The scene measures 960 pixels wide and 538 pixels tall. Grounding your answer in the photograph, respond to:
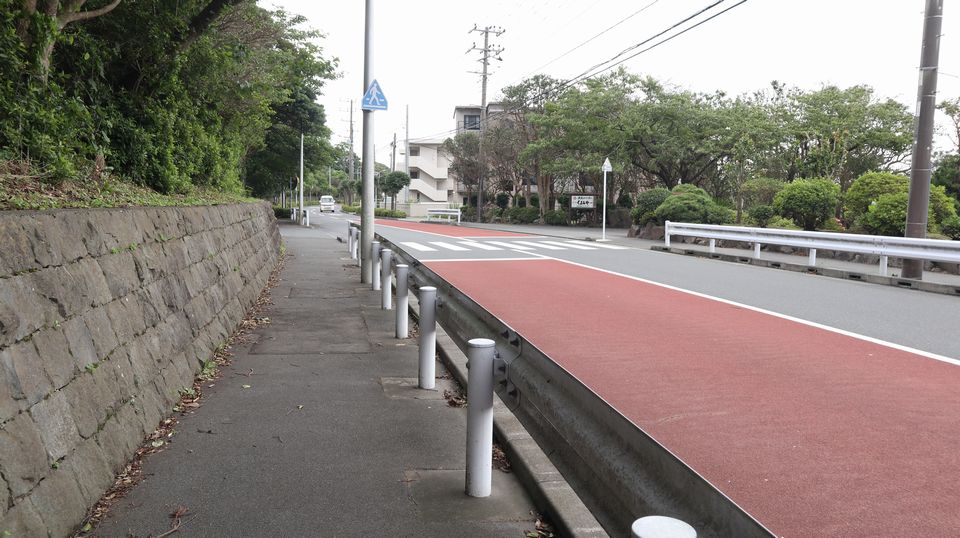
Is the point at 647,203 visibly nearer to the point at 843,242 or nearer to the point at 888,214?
the point at 888,214

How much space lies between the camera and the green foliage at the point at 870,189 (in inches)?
761

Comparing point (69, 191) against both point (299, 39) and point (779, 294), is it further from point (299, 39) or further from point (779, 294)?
point (299, 39)

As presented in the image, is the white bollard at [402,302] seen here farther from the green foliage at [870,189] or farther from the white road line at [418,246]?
the green foliage at [870,189]

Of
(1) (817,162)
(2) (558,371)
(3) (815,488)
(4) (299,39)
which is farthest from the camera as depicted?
(1) (817,162)

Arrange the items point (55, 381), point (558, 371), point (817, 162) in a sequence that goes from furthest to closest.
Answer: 1. point (817, 162)
2. point (55, 381)
3. point (558, 371)

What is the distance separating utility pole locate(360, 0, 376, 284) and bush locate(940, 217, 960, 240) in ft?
45.2

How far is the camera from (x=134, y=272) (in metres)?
4.85

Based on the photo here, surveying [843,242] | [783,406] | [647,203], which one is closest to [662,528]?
[783,406]

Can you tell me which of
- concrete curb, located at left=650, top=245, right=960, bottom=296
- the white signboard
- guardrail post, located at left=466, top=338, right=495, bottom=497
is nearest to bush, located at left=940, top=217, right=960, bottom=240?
concrete curb, located at left=650, top=245, right=960, bottom=296

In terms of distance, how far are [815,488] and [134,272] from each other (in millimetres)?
4525

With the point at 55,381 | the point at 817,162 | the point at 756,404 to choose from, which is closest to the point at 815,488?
the point at 756,404

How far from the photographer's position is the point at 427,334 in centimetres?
560

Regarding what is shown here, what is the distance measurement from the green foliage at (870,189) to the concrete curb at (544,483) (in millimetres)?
18637

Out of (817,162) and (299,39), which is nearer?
(299,39)
